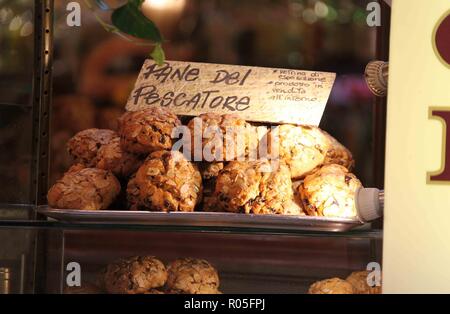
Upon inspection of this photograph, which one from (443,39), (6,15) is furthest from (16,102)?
(443,39)

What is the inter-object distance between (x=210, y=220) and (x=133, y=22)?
19.0 inches

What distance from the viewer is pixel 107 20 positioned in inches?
79.6

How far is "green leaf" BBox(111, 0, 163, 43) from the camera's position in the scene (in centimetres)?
191

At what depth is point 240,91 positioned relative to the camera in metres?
2.10

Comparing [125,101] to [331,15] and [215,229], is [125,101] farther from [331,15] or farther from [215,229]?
[331,15]

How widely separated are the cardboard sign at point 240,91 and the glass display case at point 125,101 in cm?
3

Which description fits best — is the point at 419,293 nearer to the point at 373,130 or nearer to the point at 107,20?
the point at 373,130

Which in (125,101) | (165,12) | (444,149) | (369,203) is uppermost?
(165,12)

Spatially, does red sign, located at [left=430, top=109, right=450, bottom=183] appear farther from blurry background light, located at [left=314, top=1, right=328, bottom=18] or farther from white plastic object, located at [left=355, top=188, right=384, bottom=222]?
blurry background light, located at [left=314, top=1, right=328, bottom=18]

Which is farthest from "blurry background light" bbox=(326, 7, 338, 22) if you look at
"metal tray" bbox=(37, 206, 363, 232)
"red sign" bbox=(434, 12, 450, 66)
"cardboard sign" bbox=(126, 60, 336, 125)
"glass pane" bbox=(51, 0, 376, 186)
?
"metal tray" bbox=(37, 206, 363, 232)

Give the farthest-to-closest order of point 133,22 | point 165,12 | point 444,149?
point 165,12
point 133,22
point 444,149

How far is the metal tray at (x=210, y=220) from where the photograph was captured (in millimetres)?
1942

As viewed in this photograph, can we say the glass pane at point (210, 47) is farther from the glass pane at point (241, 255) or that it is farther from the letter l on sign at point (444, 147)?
the letter l on sign at point (444, 147)
